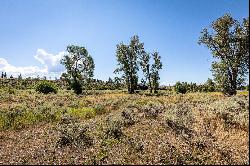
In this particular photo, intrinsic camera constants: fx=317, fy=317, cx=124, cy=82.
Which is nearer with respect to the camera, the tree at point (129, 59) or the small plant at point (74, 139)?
the small plant at point (74, 139)

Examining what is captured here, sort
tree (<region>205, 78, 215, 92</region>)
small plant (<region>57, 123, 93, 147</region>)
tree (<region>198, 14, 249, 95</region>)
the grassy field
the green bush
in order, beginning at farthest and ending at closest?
tree (<region>205, 78, 215, 92</region>), the green bush, tree (<region>198, 14, 249, 95</region>), small plant (<region>57, 123, 93, 147</region>), the grassy field

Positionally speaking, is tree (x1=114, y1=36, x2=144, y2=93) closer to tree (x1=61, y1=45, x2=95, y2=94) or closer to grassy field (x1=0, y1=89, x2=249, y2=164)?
tree (x1=61, y1=45, x2=95, y2=94)

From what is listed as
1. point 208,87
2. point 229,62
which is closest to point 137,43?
point 208,87

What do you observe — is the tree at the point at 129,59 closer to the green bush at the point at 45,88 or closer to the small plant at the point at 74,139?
the green bush at the point at 45,88

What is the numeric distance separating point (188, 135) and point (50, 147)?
6.51 m

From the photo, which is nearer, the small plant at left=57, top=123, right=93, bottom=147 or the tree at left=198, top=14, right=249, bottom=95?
the small plant at left=57, top=123, right=93, bottom=147

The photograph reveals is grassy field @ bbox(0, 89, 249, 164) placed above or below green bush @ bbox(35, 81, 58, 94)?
below

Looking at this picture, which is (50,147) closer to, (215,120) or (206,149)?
(206,149)

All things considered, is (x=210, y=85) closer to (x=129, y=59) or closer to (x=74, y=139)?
(x=129, y=59)

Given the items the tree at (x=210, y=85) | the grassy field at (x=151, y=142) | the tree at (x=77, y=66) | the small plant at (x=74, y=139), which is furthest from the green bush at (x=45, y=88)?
the small plant at (x=74, y=139)

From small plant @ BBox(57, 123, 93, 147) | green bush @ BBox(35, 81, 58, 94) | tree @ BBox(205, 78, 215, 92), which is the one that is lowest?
small plant @ BBox(57, 123, 93, 147)

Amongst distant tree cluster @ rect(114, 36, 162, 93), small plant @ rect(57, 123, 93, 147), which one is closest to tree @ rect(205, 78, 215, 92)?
distant tree cluster @ rect(114, 36, 162, 93)

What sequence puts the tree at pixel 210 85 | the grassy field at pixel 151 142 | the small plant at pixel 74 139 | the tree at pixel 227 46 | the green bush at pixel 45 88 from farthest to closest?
the tree at pixel 210 85, the green bush at pixel 45 88, the tree at pixel 227 46, the small plant at pixel 74 139, the grassy field at pixel 151 142

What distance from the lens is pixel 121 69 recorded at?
282 feet
